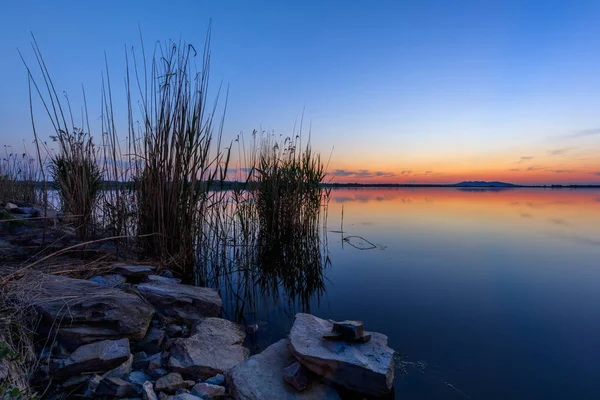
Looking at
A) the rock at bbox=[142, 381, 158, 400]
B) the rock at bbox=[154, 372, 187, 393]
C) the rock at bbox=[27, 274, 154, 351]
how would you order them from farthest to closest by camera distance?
the rock at bbox=[27, 274, 154, 351] → the rock at bbox=[154, 372, 187, 393] → the rock at bbox=[142, 381, 158, 400]

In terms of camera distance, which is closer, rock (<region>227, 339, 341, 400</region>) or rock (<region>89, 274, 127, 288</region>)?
rock (<region>227, 339, 341, 400</region>)

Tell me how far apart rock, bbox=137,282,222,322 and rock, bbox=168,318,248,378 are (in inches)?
9.3

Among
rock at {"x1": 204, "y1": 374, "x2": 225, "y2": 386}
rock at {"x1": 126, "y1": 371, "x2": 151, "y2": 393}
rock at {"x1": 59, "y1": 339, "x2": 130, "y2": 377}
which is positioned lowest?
rock at {"x1": 204, "y1": 374, "x2": 225, "y2": 386}

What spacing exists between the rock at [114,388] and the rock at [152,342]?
426 mm

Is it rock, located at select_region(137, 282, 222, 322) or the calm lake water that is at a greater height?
rock, located at select_region(137, 282, 222, 322)

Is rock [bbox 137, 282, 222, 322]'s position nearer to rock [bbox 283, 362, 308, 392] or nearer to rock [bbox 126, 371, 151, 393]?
rock [bbox 126, 371, 151, 393]

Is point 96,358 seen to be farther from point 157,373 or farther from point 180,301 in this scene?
point 180,301

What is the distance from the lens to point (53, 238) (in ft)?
11.5

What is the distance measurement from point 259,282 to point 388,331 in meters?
1.72

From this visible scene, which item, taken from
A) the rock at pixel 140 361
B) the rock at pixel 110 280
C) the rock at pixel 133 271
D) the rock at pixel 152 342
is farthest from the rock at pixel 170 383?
the rock at pixel 133 271

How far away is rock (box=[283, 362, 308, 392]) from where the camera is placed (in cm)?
154

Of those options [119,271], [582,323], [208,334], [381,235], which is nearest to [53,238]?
[119,271]

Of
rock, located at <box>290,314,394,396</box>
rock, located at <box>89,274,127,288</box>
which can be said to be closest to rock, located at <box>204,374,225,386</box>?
rock, located at <box>290,314,394,396</box>

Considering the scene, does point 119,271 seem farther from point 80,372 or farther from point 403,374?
point 403,374
